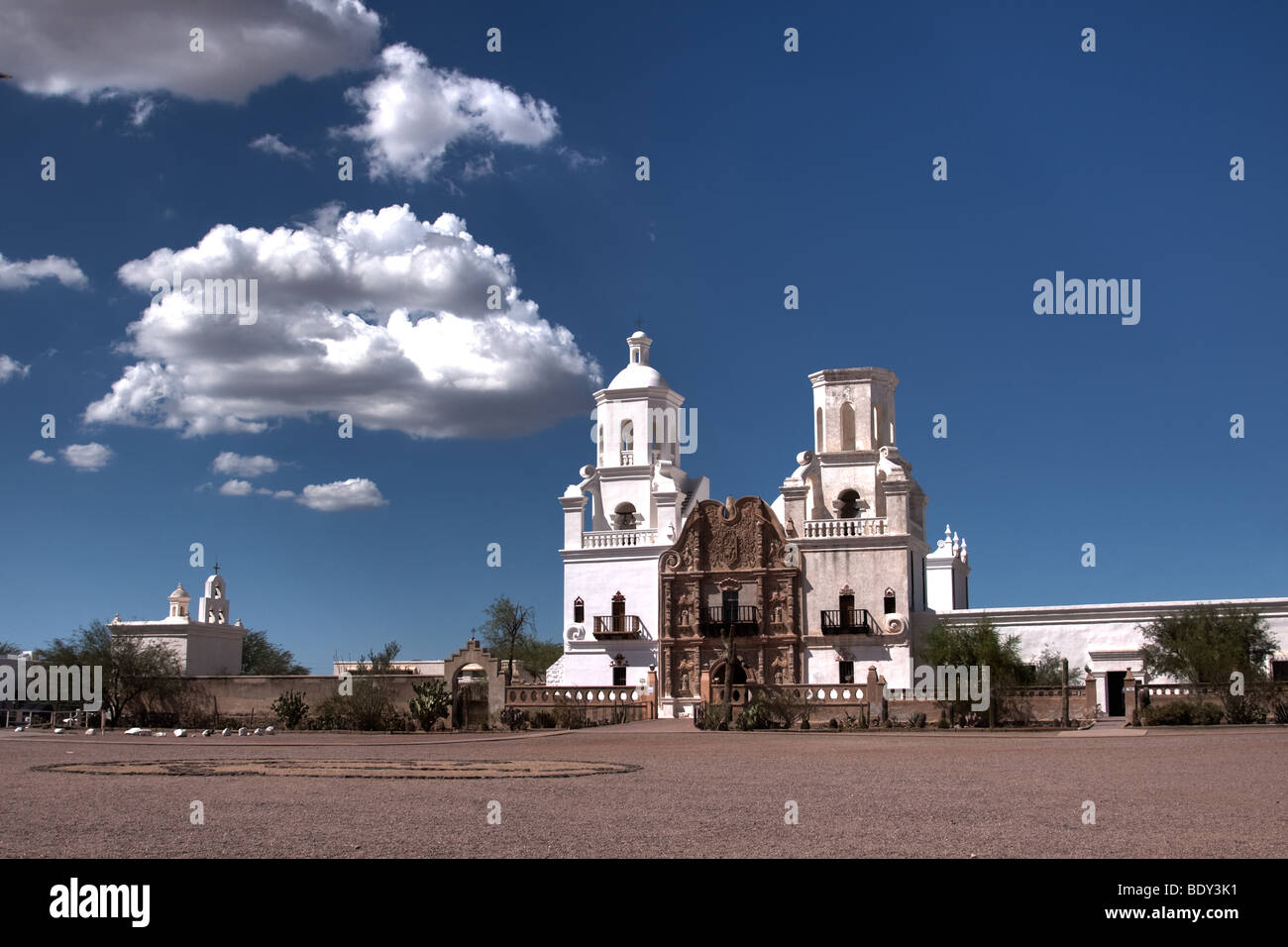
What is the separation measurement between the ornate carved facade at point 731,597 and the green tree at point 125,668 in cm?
1779

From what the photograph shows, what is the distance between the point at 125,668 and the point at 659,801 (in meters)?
33.5

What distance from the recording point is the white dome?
176 ft

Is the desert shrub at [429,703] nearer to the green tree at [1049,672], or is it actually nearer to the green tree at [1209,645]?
the green tree at [1049,672]

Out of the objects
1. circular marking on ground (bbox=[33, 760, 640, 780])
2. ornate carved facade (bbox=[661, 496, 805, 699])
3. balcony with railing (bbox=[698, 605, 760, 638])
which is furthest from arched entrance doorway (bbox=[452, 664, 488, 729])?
circular marking on ground (bbox=[33, 760, 640, 780])

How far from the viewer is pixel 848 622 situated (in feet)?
152

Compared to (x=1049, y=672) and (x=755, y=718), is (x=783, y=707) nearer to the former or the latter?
(x=755, y=718)

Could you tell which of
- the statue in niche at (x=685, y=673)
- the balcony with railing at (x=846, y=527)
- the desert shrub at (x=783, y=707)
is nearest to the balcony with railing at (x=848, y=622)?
the balcony with railing at (x=846, y=527)

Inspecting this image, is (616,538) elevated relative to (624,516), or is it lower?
lower

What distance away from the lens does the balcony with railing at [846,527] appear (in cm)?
4685

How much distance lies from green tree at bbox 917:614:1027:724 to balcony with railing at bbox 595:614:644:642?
428 inches

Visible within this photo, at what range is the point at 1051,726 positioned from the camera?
34.2 m

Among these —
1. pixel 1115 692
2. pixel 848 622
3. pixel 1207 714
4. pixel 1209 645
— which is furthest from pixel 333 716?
pixel 1209 645
